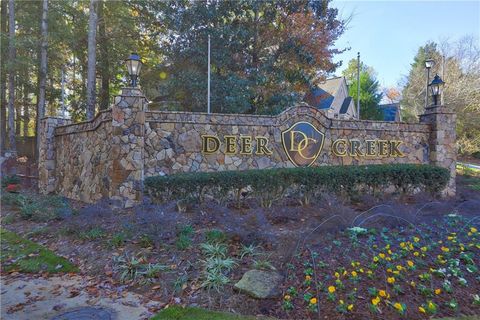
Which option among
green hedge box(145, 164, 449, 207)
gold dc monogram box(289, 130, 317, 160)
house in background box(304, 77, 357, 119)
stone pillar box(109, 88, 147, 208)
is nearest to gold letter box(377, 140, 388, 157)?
green hedge box(145, 164, 449, 207)

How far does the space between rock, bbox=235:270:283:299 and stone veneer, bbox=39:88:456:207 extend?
439 cm

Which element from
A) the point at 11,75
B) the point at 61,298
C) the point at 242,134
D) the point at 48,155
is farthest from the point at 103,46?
the point at 61,298

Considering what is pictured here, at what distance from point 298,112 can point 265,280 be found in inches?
232

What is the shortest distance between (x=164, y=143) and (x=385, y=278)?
562 cm

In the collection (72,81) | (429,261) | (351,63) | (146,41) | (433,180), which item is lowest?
(429,261)

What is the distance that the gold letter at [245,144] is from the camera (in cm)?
832

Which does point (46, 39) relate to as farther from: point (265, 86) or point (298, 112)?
point (298, 112)

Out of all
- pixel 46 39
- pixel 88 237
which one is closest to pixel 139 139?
pixel 88 237

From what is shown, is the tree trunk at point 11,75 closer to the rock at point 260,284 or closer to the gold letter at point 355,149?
the gold letter at point 355,149

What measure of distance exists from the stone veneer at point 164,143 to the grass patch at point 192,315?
14.6 feet

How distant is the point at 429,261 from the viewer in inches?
146

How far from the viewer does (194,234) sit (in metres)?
4.72

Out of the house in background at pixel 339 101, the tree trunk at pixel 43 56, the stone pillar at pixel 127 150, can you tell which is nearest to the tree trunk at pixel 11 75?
the tree trunk at pixel 43 56

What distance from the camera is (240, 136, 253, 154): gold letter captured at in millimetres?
8320
